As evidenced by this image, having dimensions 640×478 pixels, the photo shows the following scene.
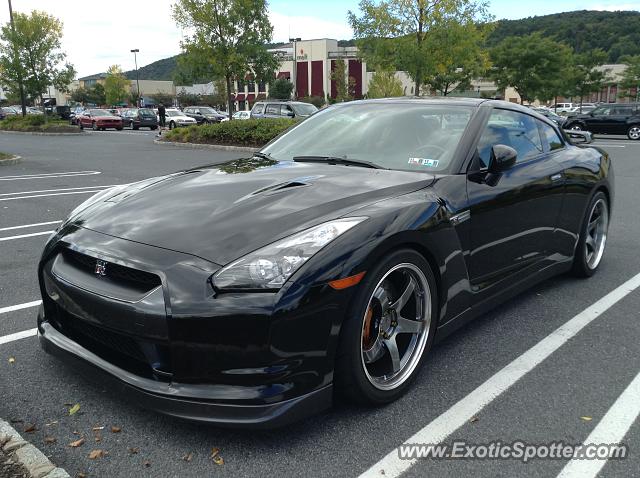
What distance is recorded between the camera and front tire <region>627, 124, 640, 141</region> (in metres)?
25.4

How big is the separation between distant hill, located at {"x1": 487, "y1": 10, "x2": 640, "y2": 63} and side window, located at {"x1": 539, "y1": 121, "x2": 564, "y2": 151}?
221ft

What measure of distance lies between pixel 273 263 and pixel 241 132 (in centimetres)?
1799

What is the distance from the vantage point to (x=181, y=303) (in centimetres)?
223

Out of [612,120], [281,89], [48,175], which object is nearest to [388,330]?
[48,175]

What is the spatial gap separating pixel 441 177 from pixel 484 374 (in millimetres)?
1124

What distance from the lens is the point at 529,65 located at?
40906mm

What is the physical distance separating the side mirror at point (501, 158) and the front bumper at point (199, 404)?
1.79 meters

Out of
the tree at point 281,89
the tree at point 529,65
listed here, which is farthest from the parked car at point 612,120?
the tree at point 281,89

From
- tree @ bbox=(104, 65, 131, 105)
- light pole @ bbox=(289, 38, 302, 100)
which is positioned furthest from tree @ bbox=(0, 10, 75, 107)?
light pole @ bbox=(289, 38, 302, 100)

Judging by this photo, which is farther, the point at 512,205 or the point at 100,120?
the point at 100,120

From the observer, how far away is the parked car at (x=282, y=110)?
23094 millimetres

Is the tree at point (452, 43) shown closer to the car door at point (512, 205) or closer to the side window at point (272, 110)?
the side window at point (272, 110)

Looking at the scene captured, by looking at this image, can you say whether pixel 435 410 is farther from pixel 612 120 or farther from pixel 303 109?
pixel 612 120

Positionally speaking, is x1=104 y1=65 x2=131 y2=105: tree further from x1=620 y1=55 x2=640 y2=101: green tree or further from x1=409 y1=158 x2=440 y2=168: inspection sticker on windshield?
x1=409 y1=158 x2=440 y2=168: inspection sticker on windshield
